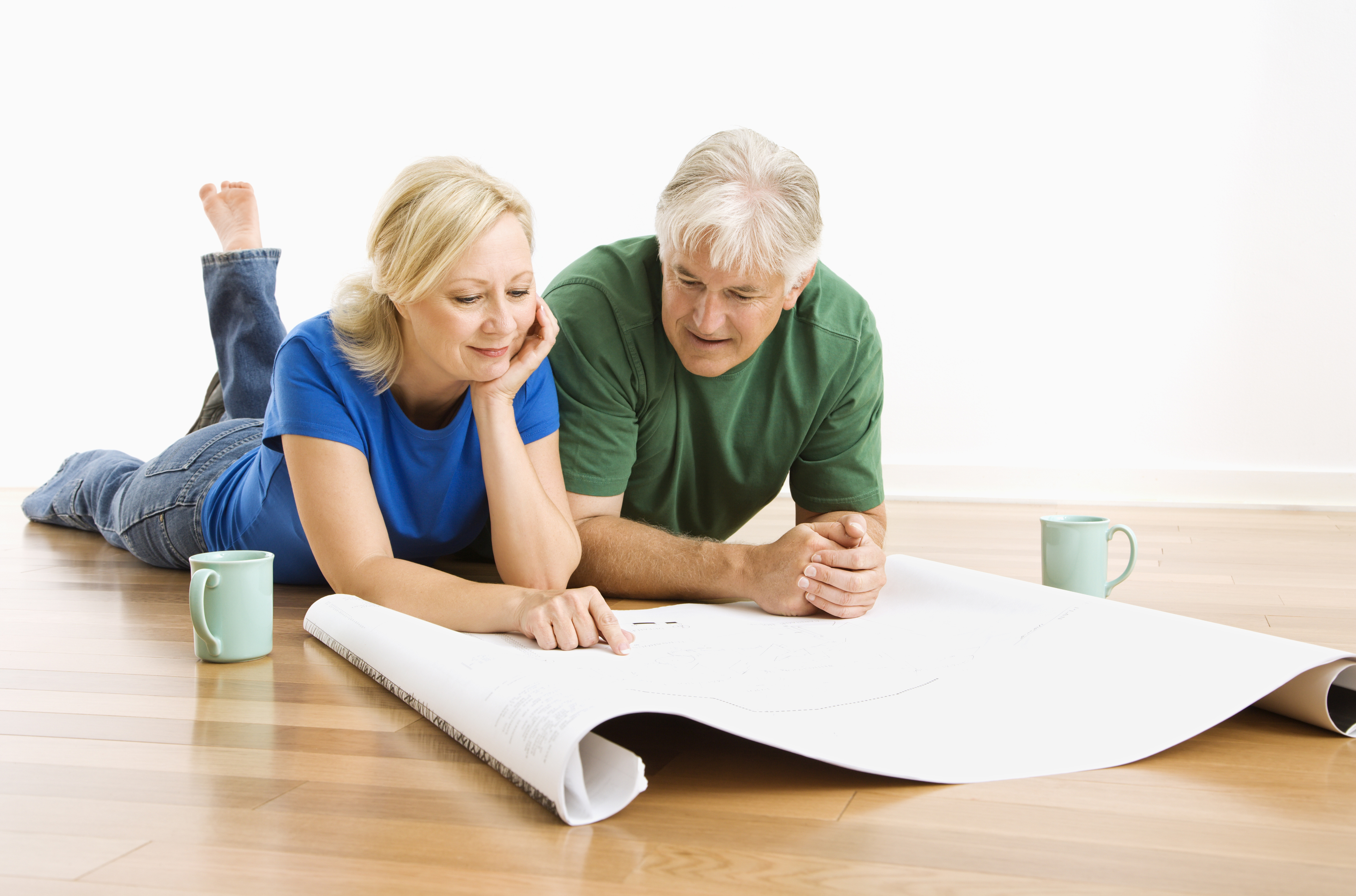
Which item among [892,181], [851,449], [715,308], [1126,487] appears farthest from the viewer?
[892,181]

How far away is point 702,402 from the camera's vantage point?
68.8 inches

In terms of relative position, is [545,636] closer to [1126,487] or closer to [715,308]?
[715,308]

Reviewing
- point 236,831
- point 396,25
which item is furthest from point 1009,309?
point 236,831

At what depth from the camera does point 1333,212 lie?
11.3 ft

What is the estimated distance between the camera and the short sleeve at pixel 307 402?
57.2 inches

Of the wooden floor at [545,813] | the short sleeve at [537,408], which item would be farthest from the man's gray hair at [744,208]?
the wooden floor at [545,813]

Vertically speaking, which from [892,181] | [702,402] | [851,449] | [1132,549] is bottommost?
[1132,549]

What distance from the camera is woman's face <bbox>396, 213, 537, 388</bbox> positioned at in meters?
1.39

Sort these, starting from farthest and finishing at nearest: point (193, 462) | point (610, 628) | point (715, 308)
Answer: point (193, 462) < point (715, 308) < point (610, 628)

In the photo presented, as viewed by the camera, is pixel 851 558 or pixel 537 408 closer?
pixel 851 558

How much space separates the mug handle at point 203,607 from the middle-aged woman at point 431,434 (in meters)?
0.16

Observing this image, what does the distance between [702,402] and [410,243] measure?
0.57 metres

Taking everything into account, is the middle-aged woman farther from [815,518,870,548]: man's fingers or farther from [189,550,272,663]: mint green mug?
[815,518,870,548]: man's fingers

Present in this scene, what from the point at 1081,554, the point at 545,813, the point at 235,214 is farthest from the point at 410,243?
the point at 235,214
